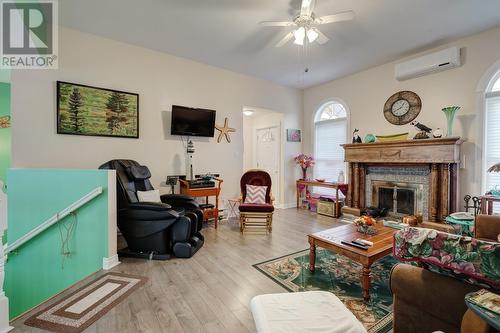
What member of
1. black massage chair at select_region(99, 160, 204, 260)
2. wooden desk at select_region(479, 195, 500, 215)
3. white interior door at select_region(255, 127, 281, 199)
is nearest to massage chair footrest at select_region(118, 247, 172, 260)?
black massage chair at select_region(99, 160, 204, 260)

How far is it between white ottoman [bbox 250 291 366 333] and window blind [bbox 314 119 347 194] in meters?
4.48

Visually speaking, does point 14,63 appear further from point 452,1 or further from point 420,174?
point 420,174

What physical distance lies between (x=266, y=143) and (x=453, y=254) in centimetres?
556

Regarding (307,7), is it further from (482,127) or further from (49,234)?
(49,234)

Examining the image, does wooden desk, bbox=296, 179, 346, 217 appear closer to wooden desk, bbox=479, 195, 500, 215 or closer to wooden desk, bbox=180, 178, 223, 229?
wooden desk, bbox=479, 195, 500, 215

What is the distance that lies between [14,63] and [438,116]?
20.8 feet

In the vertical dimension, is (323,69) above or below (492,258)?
above

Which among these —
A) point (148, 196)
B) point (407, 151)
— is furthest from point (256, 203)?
point (407, 151)

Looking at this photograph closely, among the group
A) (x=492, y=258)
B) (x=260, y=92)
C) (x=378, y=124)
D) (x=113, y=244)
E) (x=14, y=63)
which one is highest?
(x=260, y=92)

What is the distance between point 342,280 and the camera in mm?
2398

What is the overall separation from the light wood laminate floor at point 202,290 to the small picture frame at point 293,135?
3025 mm

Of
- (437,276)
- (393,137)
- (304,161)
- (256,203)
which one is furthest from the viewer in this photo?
(304,161)

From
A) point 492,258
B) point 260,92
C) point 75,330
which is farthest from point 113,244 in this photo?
point 260,92

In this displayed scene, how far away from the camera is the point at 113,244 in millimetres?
2691
